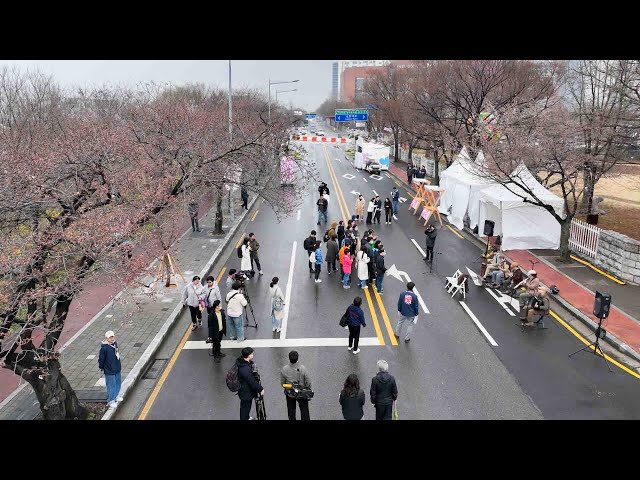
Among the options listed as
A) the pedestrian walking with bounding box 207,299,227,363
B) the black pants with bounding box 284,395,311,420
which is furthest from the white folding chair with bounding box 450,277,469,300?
the black pants with bounding box 284,395,311,420

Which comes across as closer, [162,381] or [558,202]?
[162,381]

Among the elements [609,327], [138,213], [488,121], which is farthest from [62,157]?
[488,121]

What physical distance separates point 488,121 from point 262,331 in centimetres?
1688

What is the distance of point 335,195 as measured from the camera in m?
30.9

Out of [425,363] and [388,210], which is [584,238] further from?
[425,363]

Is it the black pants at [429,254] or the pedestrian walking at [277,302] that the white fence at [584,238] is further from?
the pedestrian walking at [277,302]

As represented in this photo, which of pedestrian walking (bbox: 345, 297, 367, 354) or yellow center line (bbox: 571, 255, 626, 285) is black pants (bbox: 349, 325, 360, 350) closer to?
pedestrian walking (bbox: 345, 297, 367, 354)

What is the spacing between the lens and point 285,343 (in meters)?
11.2

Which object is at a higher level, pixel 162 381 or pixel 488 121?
pixel 488 121

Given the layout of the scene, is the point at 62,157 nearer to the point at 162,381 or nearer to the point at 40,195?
the point at 40,195

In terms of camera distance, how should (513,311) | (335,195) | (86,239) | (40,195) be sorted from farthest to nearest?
(335,195), (513,311), (40,195), (86,239)

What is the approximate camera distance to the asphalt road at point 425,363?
28.8 feet

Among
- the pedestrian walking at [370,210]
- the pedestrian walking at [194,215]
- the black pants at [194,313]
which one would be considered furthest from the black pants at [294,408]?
the pedestrian walking at [370,210]

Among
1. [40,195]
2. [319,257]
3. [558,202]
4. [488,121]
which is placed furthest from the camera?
[488,121]
